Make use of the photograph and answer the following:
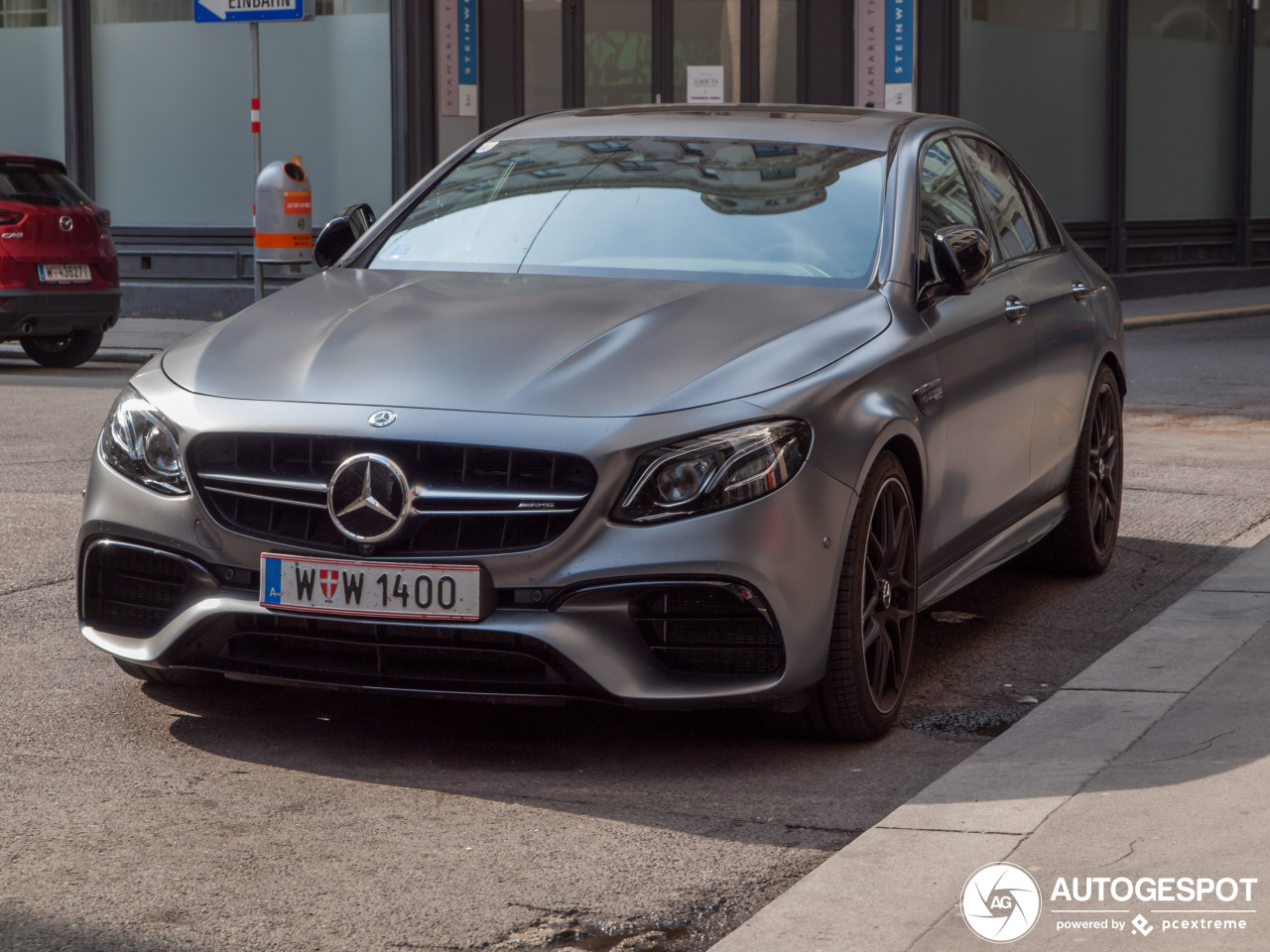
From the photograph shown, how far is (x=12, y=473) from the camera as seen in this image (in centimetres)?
873

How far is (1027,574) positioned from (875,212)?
83.1 inches

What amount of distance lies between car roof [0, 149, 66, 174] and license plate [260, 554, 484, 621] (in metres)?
10.3

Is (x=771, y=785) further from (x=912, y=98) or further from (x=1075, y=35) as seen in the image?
(x=1075, y=35)

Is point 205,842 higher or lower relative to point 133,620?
lower

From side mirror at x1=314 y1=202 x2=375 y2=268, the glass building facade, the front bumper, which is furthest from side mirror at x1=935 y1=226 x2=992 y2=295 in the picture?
the glass building facade

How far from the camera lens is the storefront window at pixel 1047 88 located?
67.4 ft

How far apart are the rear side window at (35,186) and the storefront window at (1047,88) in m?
10.2

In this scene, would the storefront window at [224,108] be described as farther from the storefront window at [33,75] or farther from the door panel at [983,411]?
the door panel at [983,411]

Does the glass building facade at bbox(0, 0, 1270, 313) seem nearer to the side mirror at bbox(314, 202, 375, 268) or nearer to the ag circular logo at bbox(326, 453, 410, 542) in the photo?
the side mirror at bbox(314, 202, 375, 268)

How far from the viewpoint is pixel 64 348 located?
14.6 meters

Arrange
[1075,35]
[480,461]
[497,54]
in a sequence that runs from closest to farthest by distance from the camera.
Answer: [480,461]
[497,54]
[1075,35]

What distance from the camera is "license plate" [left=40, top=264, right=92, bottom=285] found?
13.5 m

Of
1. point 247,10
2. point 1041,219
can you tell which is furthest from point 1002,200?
point 247,10

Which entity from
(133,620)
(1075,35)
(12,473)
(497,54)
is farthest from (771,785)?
(1075,35)
